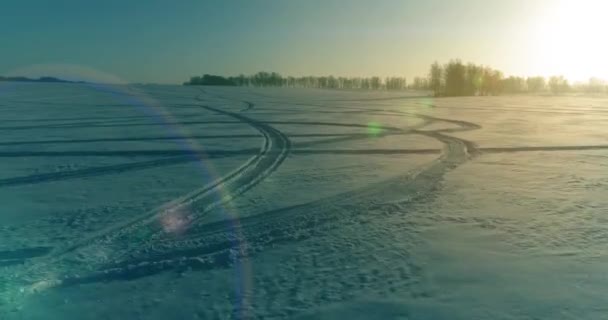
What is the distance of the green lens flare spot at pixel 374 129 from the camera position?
1491 centimetres

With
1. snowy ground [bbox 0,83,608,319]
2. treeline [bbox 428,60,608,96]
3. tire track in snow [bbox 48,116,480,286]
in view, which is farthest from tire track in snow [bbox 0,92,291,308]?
treeline [bbox 428,60,608,96]

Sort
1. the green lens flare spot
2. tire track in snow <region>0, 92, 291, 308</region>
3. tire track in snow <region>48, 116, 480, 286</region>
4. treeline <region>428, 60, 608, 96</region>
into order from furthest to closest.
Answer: treeline <region>428, 60, 608, 96</region>, the green lens flare spot, tire track in snow <region>48, 116, 480, 286</region>, tire track in snow <region>0, 92, 291, 308</region>

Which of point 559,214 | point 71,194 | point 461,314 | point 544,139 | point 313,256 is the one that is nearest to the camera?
point 461,314

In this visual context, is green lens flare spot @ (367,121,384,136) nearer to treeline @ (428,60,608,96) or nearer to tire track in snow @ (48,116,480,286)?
tire track in snow @ (48,116,480,286)

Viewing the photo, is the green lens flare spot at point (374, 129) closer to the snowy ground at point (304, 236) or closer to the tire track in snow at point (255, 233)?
the snowy ground at point (304, 236)

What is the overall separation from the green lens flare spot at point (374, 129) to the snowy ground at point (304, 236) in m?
4.64

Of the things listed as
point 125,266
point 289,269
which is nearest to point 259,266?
point 289,269

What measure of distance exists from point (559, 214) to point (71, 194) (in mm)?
6678

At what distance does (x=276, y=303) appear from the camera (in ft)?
11.0

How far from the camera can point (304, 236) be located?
484 cm

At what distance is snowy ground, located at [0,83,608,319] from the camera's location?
339cm

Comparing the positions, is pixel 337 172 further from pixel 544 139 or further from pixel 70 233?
pixel 544 139

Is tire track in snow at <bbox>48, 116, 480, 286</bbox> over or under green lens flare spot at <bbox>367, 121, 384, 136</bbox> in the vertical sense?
under

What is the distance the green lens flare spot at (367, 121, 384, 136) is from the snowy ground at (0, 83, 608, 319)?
183 inches
